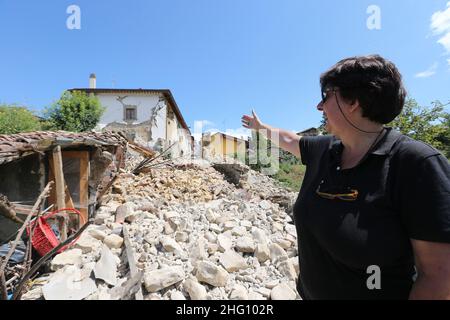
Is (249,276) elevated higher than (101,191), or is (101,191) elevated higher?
(101,191)

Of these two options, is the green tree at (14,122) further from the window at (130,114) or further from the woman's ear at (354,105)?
the woman's ear at (354,105)

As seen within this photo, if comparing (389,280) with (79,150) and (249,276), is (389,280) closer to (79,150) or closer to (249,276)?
(249,276)

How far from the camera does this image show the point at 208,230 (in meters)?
4.62

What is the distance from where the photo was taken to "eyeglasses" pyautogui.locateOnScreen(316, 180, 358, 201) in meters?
1.07

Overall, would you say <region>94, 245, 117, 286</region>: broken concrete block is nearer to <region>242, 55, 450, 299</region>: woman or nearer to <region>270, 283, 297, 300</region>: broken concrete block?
<region>270, 283, 297, 300</region>: broken concrete block

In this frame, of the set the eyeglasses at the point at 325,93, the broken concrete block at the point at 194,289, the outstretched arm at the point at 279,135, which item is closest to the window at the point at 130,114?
the broken concrete block at the point at 194,289

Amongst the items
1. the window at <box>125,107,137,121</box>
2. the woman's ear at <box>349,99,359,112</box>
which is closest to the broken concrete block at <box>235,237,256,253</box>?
the woman's ear at <box>349,99,359,112</box>

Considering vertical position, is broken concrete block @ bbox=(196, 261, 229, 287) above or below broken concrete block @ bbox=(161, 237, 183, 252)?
below

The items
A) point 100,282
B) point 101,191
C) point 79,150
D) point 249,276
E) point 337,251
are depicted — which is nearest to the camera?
point 337,251

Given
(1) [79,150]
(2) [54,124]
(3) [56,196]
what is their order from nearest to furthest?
(3) [56,196] → (1) [79,150] → (2) [54,124]

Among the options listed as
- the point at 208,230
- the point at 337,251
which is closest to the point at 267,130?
the point at 337,251

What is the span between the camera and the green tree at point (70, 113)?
1334cm

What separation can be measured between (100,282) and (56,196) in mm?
2113
